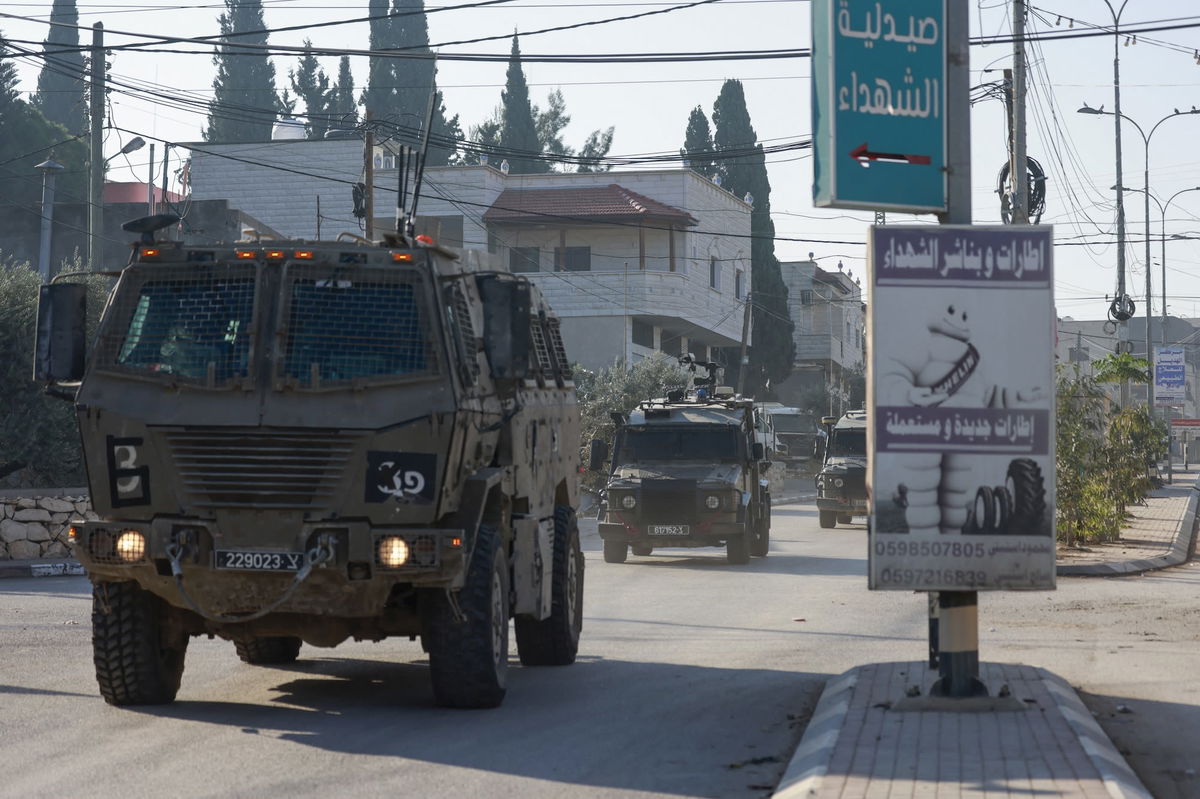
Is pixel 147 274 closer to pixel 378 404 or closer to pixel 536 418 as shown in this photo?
pixel 378 404

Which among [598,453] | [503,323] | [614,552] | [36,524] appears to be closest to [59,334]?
[503,323]

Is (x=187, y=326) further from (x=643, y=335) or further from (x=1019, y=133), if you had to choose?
(x=643, y=335)

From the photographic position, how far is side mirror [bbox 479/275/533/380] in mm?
9312

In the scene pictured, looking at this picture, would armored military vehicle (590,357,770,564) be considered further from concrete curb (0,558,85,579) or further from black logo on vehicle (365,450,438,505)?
black logo on vehicle (365,450,438,505)

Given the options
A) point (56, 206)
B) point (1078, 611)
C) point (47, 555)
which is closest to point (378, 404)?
point (1078, 611)

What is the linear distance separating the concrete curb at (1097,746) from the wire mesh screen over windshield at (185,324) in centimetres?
498

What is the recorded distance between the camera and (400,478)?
8.83 metres

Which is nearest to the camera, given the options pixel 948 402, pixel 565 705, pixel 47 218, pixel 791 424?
pixel 948 402

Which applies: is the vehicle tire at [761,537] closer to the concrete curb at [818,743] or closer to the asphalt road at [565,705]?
the asphalt road at [565,705]

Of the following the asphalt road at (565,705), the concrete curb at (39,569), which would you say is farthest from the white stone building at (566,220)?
the asphalt road at (565,705)

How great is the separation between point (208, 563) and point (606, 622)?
6.61 m

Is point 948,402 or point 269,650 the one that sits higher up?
point 948,402

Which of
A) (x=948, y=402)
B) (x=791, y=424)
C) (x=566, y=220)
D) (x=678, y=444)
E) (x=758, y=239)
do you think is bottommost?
(x=678, y=444)

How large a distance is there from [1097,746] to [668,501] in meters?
14.6
